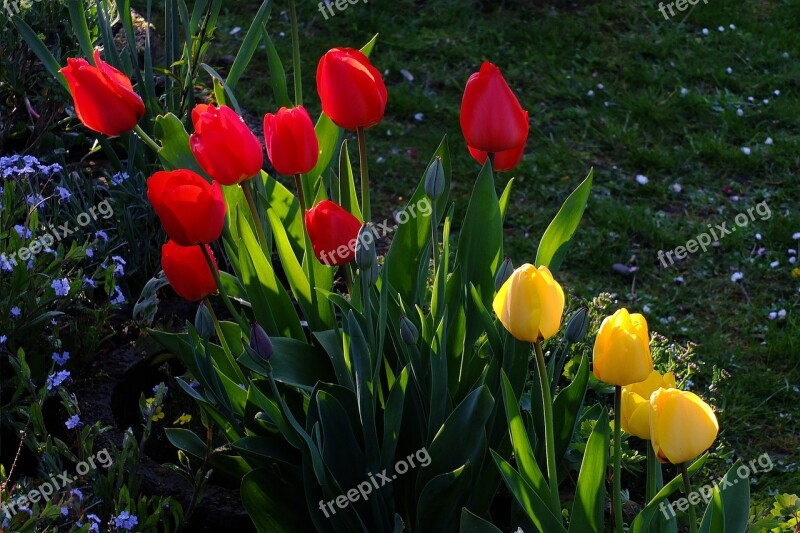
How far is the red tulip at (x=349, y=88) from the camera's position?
5.34ft

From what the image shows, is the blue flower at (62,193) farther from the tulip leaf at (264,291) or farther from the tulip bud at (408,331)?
the tulip bud at (408,331)

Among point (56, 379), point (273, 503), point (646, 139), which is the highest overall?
point (56, 379)

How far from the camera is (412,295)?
1921mm

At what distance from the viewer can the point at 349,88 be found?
1.64m

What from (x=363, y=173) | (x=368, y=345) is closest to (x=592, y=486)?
(x=368, y=345)

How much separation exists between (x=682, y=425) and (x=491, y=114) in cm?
62

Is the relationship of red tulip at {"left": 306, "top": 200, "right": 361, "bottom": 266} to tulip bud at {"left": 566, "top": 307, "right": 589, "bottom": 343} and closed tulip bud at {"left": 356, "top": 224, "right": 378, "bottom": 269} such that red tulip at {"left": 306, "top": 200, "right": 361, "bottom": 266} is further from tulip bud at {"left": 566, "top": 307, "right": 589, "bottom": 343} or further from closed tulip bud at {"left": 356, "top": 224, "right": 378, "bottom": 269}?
tulip bud at {"left": 566, "top": 307, "right": 589, "bottom": 343}

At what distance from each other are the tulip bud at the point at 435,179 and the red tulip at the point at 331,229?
144mm

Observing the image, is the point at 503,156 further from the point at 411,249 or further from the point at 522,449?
the point at 522,449

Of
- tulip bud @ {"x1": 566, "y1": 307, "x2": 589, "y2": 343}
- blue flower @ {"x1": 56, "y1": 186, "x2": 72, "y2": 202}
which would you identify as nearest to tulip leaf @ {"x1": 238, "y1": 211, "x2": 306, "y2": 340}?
tulip bud @ {"x1": 566, "y1": 307, "x2": 589, "y2": 343}

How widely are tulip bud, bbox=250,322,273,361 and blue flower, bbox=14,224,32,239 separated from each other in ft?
2.94

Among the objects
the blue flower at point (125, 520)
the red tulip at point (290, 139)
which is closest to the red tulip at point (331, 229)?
the red tulip at point (290, 139)

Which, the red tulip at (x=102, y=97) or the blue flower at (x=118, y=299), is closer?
the red tulip at (x=102, y=97)

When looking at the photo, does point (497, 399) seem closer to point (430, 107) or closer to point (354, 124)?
point (354, 124)
